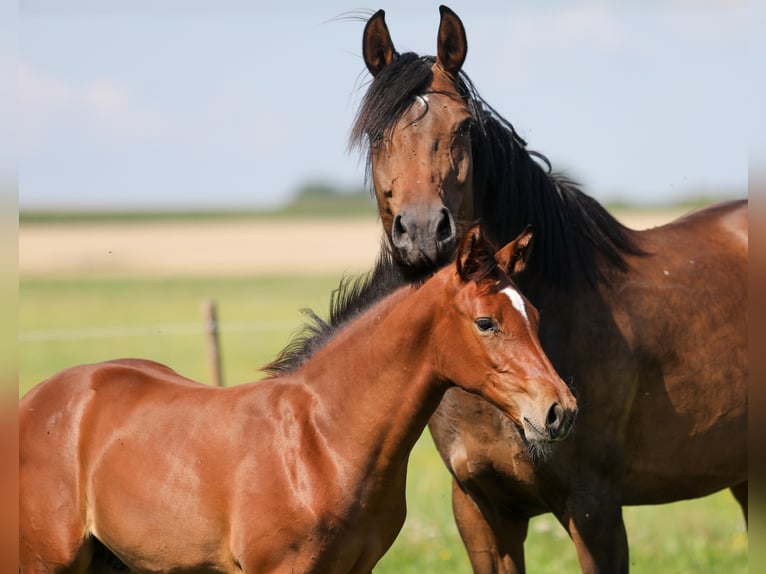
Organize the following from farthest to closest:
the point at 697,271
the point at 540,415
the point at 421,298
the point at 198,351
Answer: the point at 198,351 < the point at 697,271 < the point at 421,298 < the point at 540,415

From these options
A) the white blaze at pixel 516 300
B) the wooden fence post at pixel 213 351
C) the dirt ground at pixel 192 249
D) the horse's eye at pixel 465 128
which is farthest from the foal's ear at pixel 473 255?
the dirt ground at pixel 192 249

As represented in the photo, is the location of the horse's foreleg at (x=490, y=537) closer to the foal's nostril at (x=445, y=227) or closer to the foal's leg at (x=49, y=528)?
the foal's nostril at (x=445, y=227)

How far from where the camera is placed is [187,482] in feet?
11.7

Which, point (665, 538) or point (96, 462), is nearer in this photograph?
point (96, 462)

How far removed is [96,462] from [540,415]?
170 cm

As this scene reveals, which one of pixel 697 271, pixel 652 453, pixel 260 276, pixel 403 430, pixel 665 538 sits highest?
pixel 697 271

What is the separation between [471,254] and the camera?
3.26 metres

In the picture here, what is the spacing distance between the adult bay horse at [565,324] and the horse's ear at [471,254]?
26 cm

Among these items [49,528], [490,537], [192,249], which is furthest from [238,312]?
[49,528]

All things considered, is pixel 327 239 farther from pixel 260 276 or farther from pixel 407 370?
pixel 407 370

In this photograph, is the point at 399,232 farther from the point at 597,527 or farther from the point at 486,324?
the point at 597,527

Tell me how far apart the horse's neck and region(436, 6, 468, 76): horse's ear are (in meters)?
1.12

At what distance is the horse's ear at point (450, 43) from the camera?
410 centimetres

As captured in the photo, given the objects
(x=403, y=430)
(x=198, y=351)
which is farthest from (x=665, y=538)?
(x=198, y=351)
